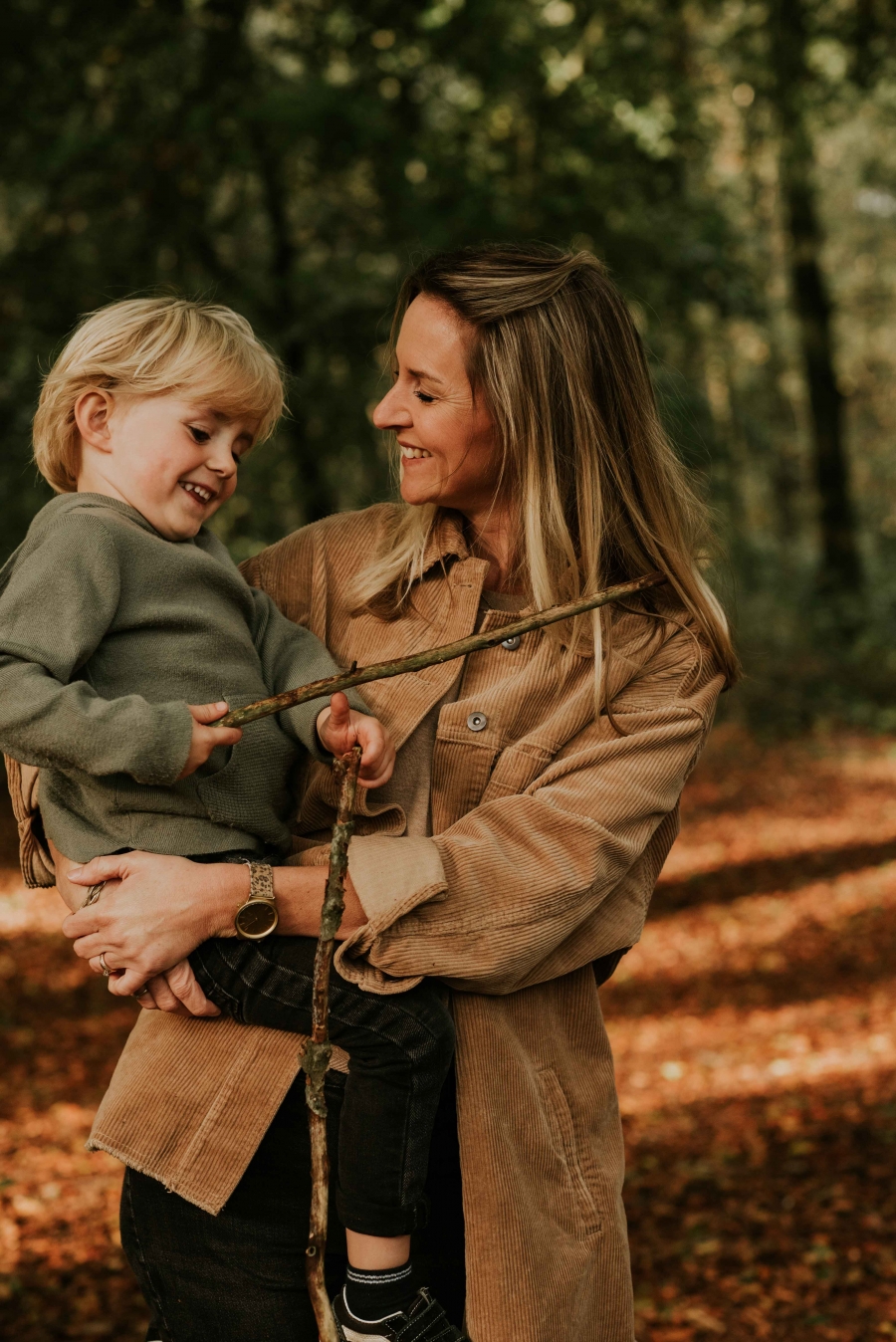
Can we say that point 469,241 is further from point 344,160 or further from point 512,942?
point 512,942

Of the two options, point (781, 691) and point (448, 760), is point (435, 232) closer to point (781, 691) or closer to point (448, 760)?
point (448, 760)

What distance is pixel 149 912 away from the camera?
2215 mm

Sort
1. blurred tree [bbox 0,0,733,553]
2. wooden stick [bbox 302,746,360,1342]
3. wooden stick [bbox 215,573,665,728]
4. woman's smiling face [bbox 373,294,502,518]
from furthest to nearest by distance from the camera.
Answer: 1. blurred tree [bbox 0,0,733,553]
2. woman's smiling face [bbox 373,294,502,518]
3. wooden stick [bbox 215,573,665,728]
4. wooden stick [bbox 302,746,360,1342]

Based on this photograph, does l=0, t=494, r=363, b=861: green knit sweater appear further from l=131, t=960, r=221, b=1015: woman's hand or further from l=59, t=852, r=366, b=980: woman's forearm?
l=131, t=960, r=221, b=1015: woman's hand

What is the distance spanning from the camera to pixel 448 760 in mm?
2521

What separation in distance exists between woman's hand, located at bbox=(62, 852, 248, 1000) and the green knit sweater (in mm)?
66

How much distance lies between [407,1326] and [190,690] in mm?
1155

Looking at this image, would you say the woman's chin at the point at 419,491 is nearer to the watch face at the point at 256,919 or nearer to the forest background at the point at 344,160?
the watch face at the point at 256,919

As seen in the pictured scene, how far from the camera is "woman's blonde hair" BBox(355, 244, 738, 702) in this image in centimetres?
257

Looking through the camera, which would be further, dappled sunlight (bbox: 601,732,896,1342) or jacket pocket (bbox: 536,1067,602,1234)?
dappled sunlight (bbox: 601,732,896,1342)

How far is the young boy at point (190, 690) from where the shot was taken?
218cm

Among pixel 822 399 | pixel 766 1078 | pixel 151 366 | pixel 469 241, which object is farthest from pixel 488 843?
pixel 822 399

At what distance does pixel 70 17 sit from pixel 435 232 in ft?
7.81

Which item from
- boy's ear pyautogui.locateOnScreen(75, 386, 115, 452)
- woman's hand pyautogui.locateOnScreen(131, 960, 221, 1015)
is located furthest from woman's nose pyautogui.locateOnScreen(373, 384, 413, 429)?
woman's hand pyautogui.locateOnScreen(131, 960, 221, 1015)
